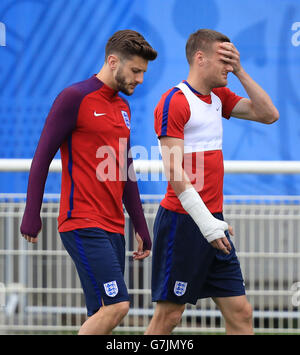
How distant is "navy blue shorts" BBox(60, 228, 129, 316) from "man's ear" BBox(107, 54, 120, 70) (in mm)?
804

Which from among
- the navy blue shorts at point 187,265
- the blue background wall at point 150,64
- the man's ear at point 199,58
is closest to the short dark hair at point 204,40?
the man's ear at point 199,58

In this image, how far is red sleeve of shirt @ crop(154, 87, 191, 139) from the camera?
3.80 meters

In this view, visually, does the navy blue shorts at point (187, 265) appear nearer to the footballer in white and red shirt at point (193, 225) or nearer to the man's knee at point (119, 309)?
the footballer in white and red shirt at point (193, 225)

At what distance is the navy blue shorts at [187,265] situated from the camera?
13.1ft

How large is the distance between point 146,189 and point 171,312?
248cm

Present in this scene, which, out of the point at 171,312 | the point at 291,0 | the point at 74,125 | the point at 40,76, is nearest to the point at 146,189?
the point at 40,76

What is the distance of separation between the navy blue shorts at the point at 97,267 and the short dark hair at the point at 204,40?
1.12 m

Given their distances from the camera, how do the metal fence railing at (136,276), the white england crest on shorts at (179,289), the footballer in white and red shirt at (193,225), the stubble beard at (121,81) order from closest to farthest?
the stubble beard at (121,81)
the footballer in white and red shirt at (193,225)
the white england crest on shorts at (179,289)
the metal fence railing at (136,276)

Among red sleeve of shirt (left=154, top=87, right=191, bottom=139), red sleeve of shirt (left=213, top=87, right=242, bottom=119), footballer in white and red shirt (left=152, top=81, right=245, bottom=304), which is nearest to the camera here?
red sleeve of shirt (left=154, top=87, right=191, bottom=139)

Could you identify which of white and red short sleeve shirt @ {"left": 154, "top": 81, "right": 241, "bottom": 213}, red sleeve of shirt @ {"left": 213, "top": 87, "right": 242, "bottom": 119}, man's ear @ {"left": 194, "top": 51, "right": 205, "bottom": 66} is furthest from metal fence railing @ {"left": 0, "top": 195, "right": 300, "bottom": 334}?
man's ear @ {"left": 194, "top": 51, "right": 205, "bottom": 66}

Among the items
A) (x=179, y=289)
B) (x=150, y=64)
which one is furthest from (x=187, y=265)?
(x=150, y=64)

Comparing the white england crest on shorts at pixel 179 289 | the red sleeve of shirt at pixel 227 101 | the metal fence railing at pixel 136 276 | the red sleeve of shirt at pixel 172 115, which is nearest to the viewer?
the red sleeve of shirt at pixel 172 115

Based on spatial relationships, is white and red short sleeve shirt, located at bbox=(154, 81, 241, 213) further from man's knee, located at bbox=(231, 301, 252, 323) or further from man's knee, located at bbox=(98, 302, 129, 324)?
man's knee, located at bbox=(98, 302, 129, 324)

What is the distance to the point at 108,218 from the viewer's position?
3662 millimetres
